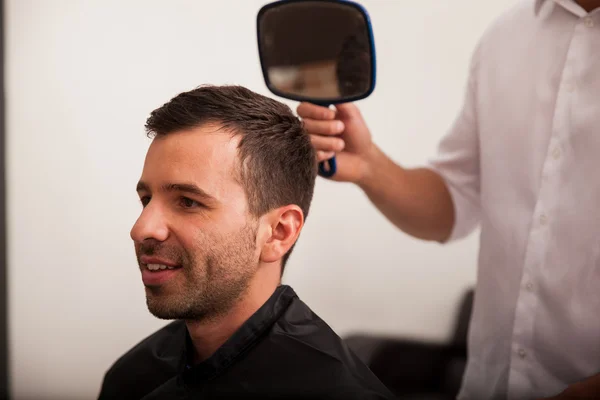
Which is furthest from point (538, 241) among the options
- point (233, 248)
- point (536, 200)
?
point (233, 248)

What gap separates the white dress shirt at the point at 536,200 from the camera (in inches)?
49.6

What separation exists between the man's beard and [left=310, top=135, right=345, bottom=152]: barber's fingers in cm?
27

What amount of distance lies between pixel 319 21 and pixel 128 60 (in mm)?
573

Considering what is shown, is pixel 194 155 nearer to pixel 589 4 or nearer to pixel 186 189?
pixel 186 189

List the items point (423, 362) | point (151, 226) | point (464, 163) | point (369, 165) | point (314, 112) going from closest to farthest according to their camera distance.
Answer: point (151, 226), point (314, 112), point (369, 165), point (464, 163), point (423, 362)

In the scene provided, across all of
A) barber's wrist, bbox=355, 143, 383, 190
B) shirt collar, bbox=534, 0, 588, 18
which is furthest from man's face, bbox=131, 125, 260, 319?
shirt collar, bbox=534, 0, 588, 18

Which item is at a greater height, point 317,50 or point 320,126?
point 317,50

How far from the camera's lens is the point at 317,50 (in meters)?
1.18

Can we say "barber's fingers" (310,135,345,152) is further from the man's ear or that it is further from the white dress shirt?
the white dress shirt

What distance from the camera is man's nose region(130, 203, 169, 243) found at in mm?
972

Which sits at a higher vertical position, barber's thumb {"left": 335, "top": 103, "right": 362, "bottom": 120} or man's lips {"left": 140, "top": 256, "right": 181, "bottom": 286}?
barber's thumb {"left": 335, "top": 103, "right": 362, "bottom": 120}

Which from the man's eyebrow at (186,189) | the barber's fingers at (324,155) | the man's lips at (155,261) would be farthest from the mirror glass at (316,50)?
the man's lips at (155,261)

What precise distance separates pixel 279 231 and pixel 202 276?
0.19 meters

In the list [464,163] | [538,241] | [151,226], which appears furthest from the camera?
[464,163]
